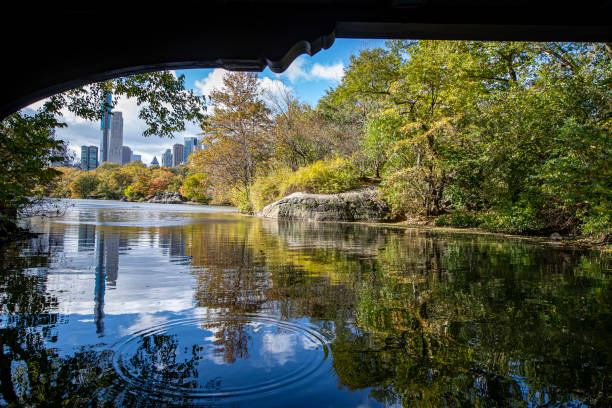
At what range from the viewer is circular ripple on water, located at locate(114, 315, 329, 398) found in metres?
1.38

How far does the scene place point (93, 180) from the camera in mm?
50656

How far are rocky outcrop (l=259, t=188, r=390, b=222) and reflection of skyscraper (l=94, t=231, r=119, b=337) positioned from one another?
32.1 feet

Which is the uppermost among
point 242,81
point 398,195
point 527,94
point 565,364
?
point 242,81

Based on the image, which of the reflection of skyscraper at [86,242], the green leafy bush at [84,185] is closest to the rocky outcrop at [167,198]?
the green leafy bush at [84,185]

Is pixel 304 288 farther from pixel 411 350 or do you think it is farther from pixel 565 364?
pixel 565 364

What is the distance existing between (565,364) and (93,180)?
197ft

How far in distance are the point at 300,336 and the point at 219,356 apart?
49 cm

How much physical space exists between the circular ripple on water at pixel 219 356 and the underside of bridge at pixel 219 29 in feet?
6.07

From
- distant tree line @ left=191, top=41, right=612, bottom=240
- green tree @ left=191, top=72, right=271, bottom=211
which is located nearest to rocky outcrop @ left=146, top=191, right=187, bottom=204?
green tree @ left=191, top=72, right=271, bottom=211

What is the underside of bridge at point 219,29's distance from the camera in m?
2.20

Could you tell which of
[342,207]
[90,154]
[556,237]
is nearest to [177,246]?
[556,237]

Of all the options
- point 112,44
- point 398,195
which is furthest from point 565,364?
point 398,195

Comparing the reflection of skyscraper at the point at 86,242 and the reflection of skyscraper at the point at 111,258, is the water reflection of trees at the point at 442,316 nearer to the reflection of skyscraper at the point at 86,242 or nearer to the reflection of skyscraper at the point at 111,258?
the reflection of skyscraper at the point at 111,258

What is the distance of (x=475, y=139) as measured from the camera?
10.6m
